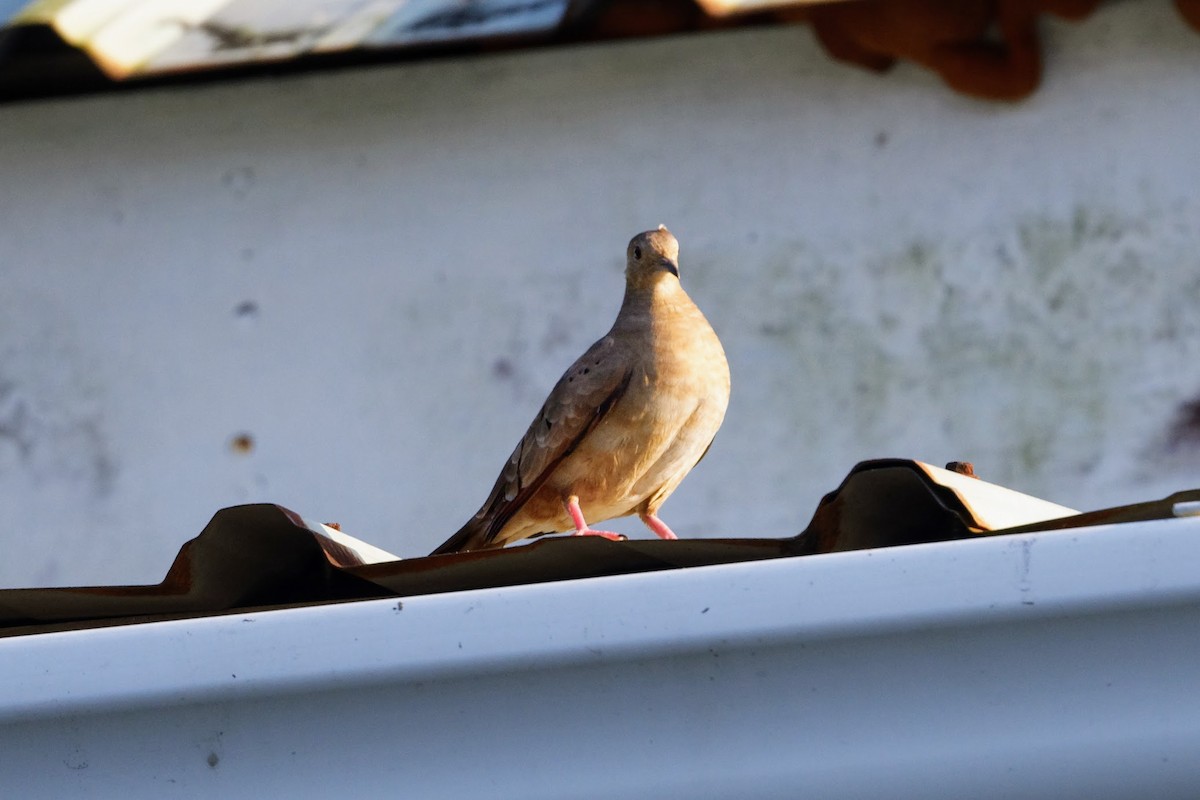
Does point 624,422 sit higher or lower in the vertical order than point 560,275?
higher

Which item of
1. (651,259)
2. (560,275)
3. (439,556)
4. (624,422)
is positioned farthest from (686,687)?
(560,275)

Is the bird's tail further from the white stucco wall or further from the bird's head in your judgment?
the white stucco wall

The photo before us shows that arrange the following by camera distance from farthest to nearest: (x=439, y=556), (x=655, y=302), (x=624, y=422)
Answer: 1. (x=655, y=302)
2. (x=624, y=422)
3. (x=439, y=556)

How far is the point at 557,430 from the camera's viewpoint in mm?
2881

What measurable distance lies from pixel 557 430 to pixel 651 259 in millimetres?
390

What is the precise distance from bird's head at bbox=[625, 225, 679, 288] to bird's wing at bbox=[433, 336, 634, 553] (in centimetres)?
16

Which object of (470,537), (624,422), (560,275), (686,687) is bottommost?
(560,275)

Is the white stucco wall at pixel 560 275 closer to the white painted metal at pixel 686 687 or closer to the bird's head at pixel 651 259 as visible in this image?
the bird's head at pixel 651 259

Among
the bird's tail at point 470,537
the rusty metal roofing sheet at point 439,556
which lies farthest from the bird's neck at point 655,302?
the rusty metal roofing sheet at point 439,556

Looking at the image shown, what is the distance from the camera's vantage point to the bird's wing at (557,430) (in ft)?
9.34

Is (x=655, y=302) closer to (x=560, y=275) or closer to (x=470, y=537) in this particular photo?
(x=470, y=537)

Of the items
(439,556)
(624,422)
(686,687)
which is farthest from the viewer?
(624,422)

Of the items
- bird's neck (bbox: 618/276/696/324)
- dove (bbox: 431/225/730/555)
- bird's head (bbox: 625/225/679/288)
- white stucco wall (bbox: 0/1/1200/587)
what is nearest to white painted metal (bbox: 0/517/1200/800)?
dove (bbox: 431/225/730/555)

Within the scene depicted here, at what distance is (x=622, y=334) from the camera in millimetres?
2928
